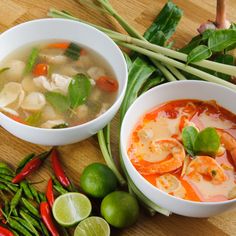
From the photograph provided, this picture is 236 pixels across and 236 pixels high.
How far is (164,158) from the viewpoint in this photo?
1.96 m

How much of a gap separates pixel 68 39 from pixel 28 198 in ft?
2.31

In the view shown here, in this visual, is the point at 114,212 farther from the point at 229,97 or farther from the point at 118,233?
the point at 229,97

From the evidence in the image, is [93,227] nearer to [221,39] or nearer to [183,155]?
[183,155]

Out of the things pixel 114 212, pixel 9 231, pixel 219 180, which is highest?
pixel 219 180

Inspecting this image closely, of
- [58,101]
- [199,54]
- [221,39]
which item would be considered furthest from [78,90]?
[221,39]

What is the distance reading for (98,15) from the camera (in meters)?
2.71

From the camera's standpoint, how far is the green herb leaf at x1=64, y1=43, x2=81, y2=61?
231 cm

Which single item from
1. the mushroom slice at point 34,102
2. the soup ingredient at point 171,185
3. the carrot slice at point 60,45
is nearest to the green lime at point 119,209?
the soup ingredient at point 171,185

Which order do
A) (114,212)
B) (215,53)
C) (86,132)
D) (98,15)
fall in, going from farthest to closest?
(98,15) < (215,53) < (86,132) < (114,212)

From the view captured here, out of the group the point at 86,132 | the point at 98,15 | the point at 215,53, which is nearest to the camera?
the point at 86,132

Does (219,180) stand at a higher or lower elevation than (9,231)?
higher

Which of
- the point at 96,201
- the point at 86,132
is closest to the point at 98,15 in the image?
the point at 86,132

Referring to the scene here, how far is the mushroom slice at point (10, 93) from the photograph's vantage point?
2.11 metres

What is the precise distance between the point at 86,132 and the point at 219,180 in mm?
500
